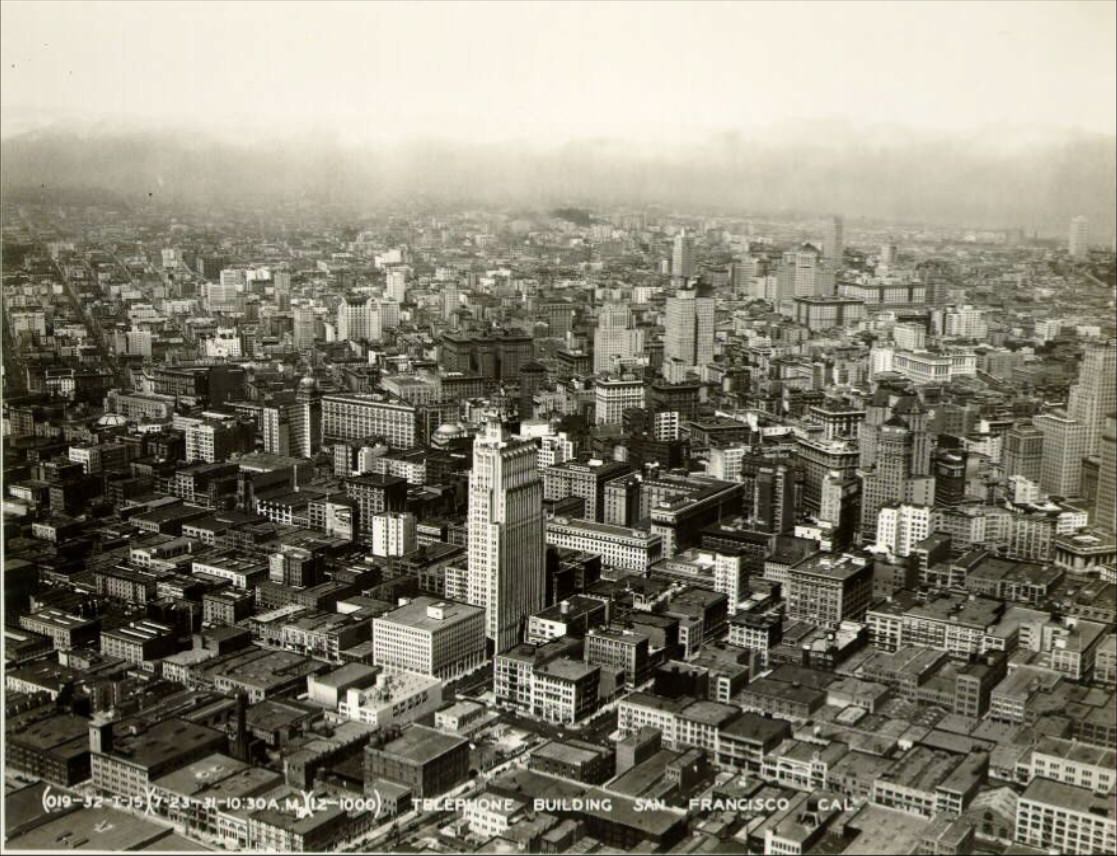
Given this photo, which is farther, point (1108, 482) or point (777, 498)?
point (777, 498)

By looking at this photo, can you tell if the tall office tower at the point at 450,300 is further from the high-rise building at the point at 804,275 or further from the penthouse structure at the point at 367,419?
the high-rise building at the point at 804,275

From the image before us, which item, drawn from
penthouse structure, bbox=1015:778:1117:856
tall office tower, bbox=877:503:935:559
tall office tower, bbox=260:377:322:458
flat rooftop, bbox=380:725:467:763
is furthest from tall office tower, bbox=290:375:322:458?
penthouse structure, bbox=1015:778:1117:856

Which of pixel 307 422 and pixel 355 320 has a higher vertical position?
pixel 355 320

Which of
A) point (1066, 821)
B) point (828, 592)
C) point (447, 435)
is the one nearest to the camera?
point (1066, 821)

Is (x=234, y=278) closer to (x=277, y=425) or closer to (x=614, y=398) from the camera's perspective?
(x=277, y=425)

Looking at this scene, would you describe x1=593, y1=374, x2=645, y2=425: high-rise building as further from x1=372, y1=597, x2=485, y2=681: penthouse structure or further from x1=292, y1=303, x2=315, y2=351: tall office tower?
x1=372, y1=597, x2=485, y2=681: penthouse structure

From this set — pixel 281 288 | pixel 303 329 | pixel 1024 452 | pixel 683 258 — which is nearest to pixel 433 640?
pixel 1024 452
